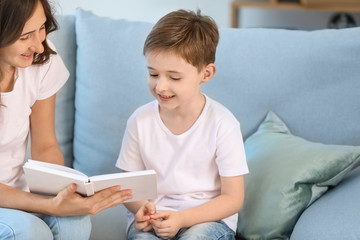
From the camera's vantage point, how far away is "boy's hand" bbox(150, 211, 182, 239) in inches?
60.0

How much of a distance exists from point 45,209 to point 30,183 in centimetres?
8

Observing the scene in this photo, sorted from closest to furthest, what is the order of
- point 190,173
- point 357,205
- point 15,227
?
point 15,227 → point 357,205 → point 190,173

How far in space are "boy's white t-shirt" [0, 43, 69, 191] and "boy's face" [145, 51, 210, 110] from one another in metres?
0.35

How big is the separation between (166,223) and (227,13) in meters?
2.70

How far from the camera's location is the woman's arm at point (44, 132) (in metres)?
1.71

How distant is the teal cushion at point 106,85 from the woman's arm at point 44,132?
11.8 inches

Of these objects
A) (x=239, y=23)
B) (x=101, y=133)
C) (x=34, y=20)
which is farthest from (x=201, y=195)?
(x=239, y=23)

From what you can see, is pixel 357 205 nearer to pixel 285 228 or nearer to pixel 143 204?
pixel 285 228

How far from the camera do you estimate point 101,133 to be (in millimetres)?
2033

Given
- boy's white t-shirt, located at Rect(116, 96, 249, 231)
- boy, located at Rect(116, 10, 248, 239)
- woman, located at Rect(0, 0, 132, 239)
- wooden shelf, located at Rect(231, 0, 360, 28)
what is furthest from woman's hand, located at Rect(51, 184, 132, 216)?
wooden shelf, located at Rect(231, 0, 360, 28)

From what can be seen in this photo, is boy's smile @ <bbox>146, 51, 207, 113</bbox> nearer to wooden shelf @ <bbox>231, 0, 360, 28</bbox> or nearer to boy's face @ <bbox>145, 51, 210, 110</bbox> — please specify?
boy's face @ <bbox>145, 51, 210, 110</bbox>

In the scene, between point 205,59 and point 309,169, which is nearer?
point 205,59

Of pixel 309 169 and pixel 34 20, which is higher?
pixel 34 20

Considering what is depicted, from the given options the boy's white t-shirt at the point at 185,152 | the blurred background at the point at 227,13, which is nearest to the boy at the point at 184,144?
the boy's white t-shirt at the point at 185,152
